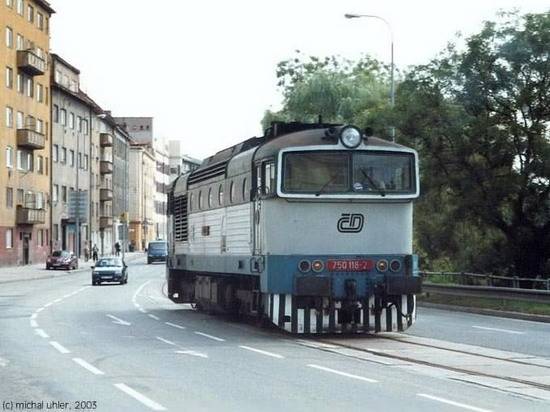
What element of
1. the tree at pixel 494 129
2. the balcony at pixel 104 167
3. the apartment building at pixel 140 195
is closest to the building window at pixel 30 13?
the balcony at pixel 104 167

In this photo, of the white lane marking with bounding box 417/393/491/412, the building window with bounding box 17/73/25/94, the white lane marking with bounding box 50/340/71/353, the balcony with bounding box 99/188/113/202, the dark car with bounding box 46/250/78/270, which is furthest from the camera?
the balcony with bounding box 99/188/113/202

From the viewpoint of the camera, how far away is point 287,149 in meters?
19.0

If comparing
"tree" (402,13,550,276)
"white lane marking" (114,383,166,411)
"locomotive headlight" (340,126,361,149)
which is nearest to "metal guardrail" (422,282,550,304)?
"tree" (402,13,550,276)

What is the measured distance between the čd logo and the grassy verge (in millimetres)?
8435

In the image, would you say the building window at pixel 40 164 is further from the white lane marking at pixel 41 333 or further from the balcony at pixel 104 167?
the white lane marking at pixel 41 333

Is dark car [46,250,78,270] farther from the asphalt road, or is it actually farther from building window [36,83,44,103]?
the asphalt road

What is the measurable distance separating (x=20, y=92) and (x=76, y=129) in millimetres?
18806

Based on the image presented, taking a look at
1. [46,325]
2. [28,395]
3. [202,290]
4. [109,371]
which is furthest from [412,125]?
[28,395]

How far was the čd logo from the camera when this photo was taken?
19109 mm

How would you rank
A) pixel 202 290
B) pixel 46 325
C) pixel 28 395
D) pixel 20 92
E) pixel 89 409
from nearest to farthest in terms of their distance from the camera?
pixel 89 409
pixel 28 395
pixel 46 325
pixel 202 290
pixel 20 92

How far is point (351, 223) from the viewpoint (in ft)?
62.8

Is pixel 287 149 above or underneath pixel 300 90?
underneath

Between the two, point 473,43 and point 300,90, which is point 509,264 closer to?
point 473,43

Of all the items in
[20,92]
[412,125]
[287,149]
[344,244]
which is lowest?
[344,244]
